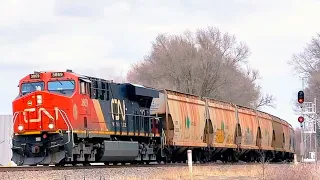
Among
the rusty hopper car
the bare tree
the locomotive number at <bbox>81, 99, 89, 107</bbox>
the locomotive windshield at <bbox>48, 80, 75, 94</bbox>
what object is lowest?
the rusty hopper car

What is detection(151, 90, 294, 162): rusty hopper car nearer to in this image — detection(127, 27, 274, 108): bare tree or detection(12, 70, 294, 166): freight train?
detection(12, 70, 294, 166): freight train

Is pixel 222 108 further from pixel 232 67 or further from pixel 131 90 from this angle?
pixel 232 67

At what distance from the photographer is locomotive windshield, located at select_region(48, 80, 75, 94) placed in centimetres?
2224

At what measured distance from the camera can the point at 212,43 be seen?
7206 centimetres

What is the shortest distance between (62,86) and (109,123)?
2.68m

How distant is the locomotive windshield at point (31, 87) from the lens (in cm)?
2242

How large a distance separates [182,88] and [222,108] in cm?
3254

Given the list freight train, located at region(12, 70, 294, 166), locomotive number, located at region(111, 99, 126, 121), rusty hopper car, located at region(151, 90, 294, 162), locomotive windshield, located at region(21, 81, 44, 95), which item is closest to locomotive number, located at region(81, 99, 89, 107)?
freight train, located at region(12, 70, 294, 166)

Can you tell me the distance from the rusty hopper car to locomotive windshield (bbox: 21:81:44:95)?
7.26 metres

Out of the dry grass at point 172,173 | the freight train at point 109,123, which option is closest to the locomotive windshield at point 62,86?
the freight train at point 109,123

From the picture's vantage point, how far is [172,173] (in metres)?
21.4

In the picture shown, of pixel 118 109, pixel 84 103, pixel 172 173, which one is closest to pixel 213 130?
pixel 118 109

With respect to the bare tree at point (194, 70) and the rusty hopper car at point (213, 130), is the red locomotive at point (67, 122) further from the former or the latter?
the bare tree at point (194, 70)

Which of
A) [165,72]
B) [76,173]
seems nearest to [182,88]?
[165,72]
